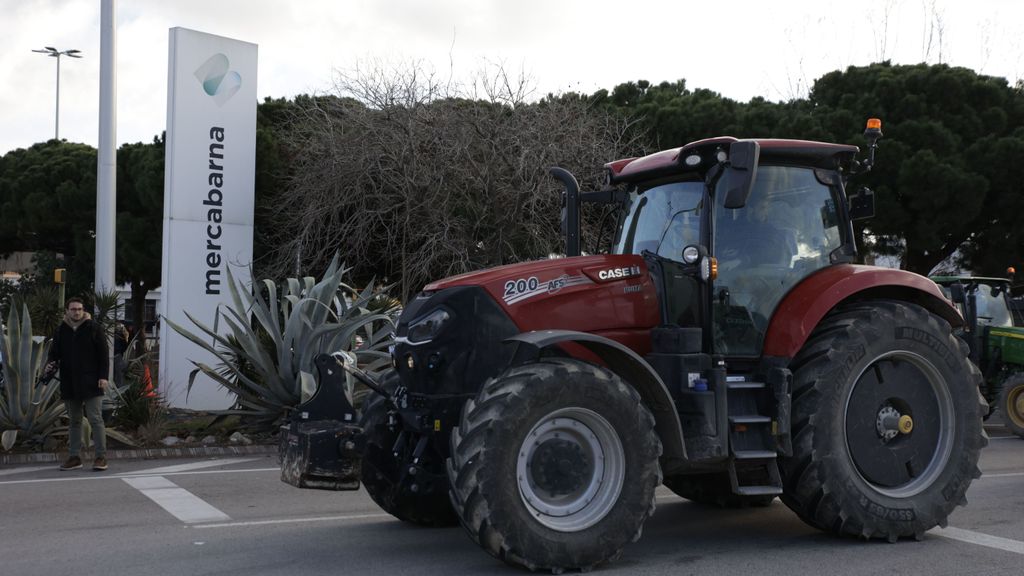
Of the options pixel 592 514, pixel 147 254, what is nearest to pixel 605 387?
pixel 592 514

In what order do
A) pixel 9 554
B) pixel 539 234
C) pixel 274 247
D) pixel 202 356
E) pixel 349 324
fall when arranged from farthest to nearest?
pixel 274 247 < pixel 539 234 < pixel 202 356 < pixel 349 324 < pixel 9 554

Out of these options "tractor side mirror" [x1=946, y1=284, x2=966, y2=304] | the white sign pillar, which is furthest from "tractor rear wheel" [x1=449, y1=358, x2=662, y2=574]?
the white sign pillar

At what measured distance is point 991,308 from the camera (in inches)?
634

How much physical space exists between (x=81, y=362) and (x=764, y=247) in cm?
748

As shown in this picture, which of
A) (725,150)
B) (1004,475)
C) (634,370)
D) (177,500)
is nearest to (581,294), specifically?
(634,370)

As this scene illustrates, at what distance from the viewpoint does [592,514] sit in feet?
18.9

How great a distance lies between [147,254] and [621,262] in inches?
916

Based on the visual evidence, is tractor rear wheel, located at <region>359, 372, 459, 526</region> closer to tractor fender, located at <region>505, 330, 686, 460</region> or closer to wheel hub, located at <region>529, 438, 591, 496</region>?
wheel hub, located at <region>529, 438, 591, 496</region>

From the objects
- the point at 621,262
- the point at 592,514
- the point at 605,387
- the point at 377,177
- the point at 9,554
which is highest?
the point at 377,177

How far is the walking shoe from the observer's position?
1069cm

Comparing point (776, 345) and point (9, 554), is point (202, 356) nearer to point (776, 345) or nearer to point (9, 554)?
point (9, 554)

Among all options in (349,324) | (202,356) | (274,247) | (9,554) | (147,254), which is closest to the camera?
(9,554)

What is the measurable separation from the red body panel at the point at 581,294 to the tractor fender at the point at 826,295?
82cm

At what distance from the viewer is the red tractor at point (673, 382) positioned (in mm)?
5699
